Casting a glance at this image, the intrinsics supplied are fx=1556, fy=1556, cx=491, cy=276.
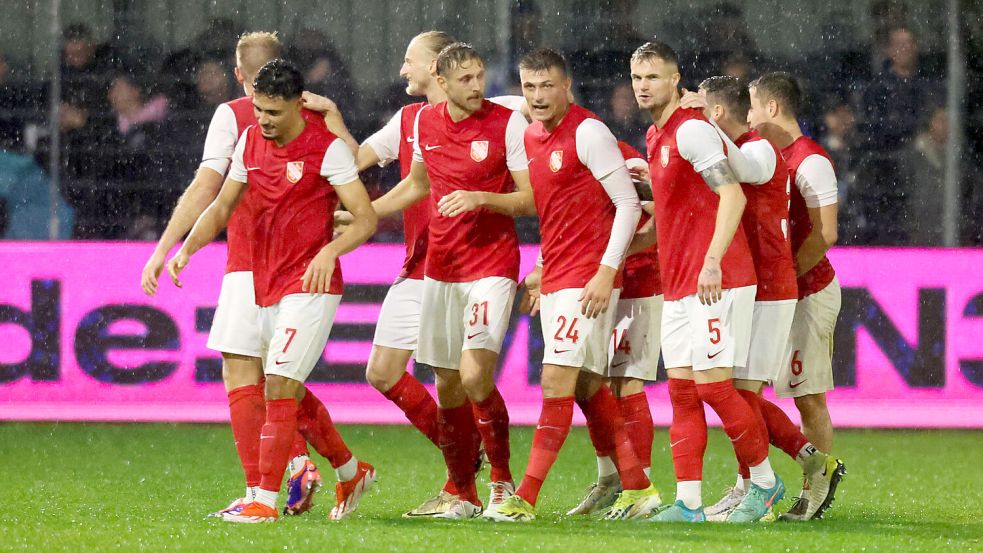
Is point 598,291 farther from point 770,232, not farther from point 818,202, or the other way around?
point 818,202

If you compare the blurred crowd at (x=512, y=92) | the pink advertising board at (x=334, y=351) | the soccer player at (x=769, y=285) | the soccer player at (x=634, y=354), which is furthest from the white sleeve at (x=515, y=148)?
the blurred crowd at (x=512, y=92)

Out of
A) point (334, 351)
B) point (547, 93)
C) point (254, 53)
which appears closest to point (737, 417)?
point (547, 93)

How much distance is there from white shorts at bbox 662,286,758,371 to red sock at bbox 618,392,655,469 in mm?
588

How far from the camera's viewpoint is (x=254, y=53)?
6.37 m

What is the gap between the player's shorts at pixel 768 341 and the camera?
6082 mm

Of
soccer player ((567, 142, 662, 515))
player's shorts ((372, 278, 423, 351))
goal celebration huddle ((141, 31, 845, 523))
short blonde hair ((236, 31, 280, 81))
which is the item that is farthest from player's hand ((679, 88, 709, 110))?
short blonde hair ((236, 31, 280, 81))

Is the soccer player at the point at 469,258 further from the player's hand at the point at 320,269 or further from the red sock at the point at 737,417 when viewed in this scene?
the red sock at the point at 737,417

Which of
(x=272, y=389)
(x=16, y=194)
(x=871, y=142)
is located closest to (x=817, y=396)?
(x=272, y=389)

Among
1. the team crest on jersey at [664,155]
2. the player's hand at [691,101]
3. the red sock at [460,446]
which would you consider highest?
the player's hand at [691,101]

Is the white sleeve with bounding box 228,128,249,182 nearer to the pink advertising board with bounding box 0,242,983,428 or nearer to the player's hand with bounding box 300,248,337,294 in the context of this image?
the player's hand with bounding box 300,248,337,294

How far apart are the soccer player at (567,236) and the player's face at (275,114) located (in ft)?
2.82

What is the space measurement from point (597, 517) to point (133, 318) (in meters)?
4.21

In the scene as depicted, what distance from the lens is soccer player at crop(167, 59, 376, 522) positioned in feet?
18.3

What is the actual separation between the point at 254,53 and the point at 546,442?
2.02 m
